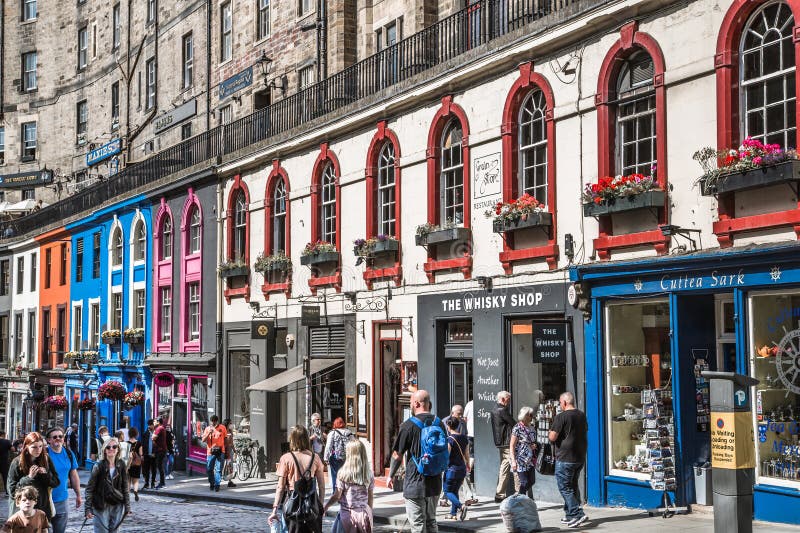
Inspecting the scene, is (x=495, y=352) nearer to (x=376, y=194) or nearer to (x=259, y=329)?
(x=376, y=194)

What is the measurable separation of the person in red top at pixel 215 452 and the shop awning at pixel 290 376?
1381 millimetres

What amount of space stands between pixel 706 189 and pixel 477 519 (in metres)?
6.05

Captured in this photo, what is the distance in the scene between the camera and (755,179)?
15.1 meters

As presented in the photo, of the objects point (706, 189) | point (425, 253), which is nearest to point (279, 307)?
point (425, 253)

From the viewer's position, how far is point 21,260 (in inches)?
2114

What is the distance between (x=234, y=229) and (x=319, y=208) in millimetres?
5389

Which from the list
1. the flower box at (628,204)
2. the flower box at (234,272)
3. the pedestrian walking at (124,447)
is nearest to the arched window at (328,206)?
the flower box at (234,272)

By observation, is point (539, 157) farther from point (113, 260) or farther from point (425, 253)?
point (113, 260)

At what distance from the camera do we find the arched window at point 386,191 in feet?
82.1

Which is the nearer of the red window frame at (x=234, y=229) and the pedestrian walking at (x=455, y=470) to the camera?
the pedestrian walking at (x=455, y=470)

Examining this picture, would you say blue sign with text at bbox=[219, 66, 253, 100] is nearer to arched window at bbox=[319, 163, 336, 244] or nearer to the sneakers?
arched window at bbox=[319, 163, 336, 244]

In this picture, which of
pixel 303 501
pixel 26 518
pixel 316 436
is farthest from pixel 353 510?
pixel 316 436

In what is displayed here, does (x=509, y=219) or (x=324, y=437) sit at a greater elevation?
(x=509, y=219)

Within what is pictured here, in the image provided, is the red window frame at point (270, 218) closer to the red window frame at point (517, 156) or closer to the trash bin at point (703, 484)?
the red window frame at point (517, 156)
